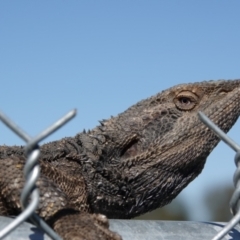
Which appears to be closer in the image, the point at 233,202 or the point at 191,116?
the point at 233,202

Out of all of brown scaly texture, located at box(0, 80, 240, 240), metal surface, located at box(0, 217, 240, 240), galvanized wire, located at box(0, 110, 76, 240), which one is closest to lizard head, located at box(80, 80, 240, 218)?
brown scaly texture, located at box(0, 80, 240, 240)

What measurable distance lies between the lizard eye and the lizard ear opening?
1.80 ft

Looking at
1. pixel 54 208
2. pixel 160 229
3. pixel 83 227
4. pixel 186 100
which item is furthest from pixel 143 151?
pixel 160 229

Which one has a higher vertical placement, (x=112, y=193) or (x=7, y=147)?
(x=7, y=147)

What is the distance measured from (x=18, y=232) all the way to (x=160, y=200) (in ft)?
10.6

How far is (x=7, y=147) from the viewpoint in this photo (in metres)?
4.95

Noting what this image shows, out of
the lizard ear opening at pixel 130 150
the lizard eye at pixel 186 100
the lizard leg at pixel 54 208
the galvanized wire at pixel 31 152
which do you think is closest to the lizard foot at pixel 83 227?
the lizard leg at pixel 54 208

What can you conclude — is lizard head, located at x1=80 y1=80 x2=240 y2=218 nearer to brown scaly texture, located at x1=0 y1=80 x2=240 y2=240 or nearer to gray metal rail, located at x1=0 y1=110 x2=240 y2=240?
brown scaly texture, located at x1=0 y1=80 x2=240 y2=240

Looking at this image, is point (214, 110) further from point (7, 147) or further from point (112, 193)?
point (7, 147)

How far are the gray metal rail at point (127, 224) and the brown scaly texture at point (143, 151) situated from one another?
1.85m

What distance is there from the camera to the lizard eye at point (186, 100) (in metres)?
5.96

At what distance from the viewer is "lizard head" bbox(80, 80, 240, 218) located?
5402 mm

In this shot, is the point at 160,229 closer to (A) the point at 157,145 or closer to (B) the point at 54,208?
(B) the point at 54,208

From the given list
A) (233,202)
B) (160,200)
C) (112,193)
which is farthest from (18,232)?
(160,200)
